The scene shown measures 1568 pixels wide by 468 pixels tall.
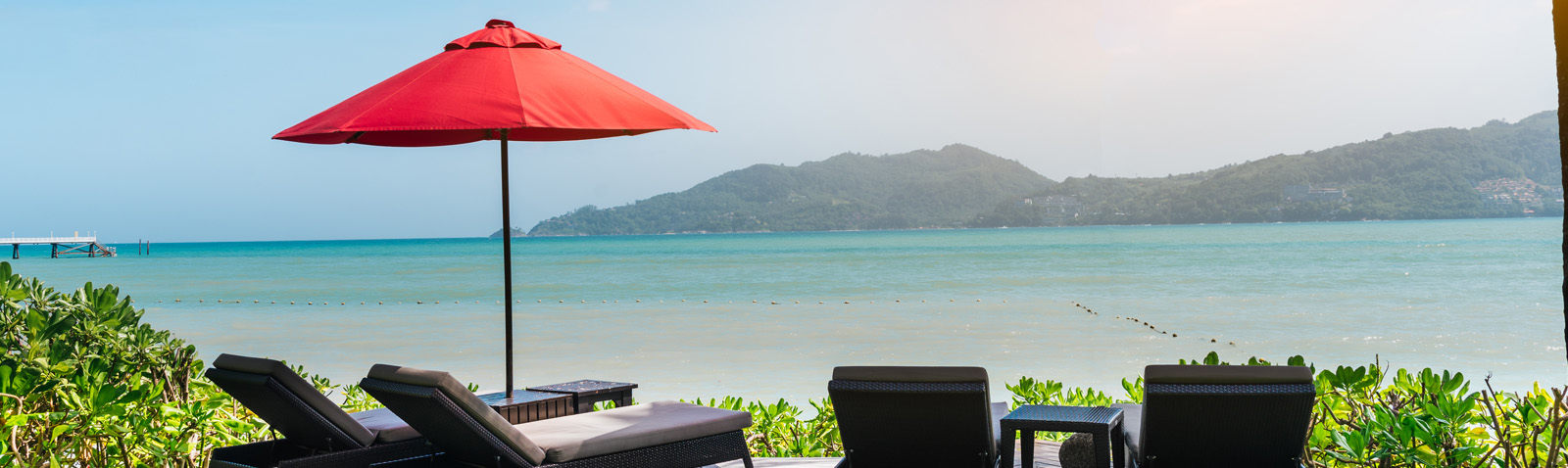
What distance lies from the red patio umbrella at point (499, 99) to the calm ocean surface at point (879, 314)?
5301mm

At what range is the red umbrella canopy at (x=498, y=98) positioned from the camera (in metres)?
3.40

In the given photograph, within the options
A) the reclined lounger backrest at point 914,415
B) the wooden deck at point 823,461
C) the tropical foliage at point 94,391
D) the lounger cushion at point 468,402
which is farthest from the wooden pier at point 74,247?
the reclined lounger backrest at point 914,415

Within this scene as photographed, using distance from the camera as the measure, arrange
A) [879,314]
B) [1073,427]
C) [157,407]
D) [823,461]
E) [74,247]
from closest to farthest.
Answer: [1073,427]
[157,407]
[823,461]
[879,314]
[74,247]

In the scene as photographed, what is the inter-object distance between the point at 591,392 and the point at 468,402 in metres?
1.21

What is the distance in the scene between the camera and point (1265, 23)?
38.8m

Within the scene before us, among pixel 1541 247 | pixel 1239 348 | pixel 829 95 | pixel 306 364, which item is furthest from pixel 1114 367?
pixel 829 95

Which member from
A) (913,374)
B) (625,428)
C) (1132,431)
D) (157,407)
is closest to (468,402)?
(625,428)

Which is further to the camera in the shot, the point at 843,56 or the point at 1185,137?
the point at 1185,137

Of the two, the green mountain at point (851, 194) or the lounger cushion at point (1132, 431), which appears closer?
the lounger cushion at point (1132, 431)

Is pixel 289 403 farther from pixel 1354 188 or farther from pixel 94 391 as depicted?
pixel 1354 188

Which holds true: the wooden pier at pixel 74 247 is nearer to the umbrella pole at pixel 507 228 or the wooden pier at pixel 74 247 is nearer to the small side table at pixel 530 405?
the umbrella pole at pixel 507 228

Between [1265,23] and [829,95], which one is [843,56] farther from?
[1265,23]

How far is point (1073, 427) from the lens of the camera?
3383 mm

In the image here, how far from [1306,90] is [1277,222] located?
14830mm
